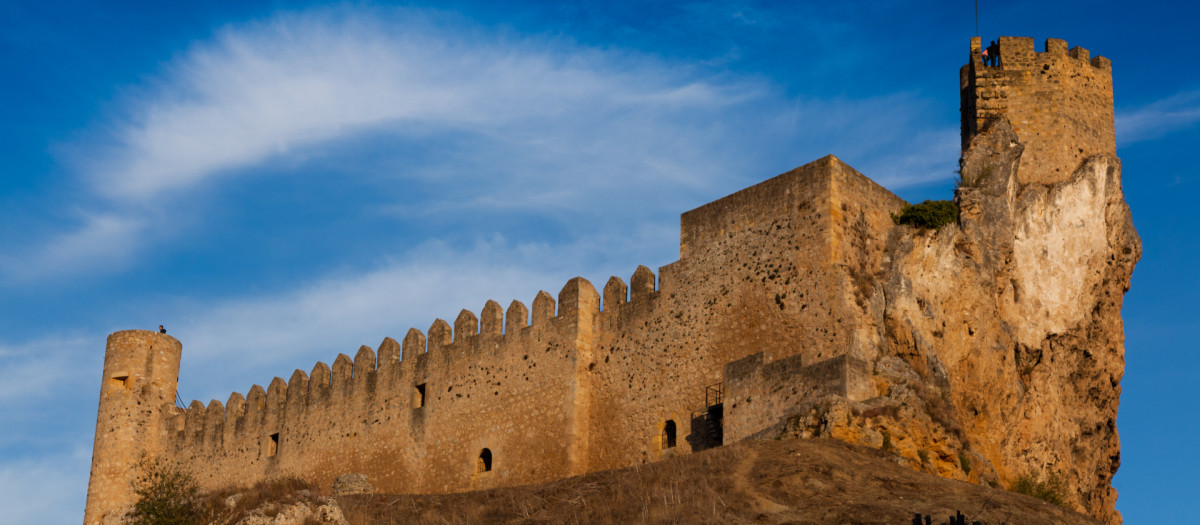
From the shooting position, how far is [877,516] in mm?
15609

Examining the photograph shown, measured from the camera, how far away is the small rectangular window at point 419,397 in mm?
28641

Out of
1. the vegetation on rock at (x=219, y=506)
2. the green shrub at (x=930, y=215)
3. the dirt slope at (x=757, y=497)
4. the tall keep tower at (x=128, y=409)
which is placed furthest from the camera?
the tall keep tower at (x=128, y=409)

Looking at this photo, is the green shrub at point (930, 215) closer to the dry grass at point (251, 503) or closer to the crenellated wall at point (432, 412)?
the crenellated wall at point (432, 412)

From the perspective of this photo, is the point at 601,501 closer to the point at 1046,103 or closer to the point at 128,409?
the point at 1046,103

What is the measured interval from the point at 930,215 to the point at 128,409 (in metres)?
21.1

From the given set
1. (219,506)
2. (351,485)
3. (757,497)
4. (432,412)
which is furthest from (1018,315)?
(219,506)

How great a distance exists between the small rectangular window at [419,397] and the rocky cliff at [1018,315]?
1039 cm

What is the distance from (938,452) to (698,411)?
4.69 metres

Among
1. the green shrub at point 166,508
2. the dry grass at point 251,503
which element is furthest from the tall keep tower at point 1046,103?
the green shrub at point 166,508

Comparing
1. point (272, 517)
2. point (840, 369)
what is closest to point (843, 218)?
point (840, 369)

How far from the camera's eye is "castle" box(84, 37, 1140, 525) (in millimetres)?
21578

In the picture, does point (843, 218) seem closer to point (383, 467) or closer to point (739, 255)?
point (739, 255)

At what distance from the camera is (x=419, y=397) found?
94.2 feet

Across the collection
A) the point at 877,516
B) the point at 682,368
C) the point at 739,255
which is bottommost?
the point at 877,516
